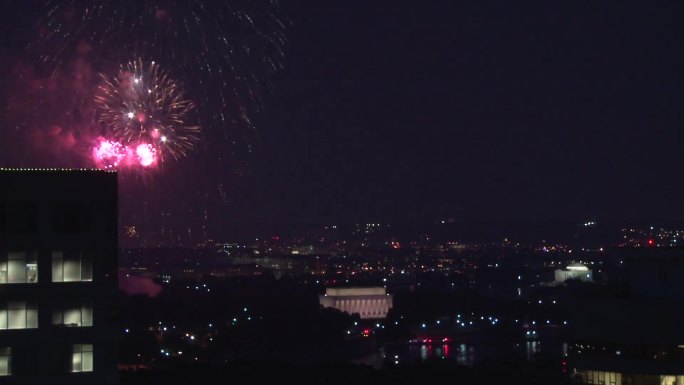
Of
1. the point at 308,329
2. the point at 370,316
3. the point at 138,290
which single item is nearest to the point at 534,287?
the point at 370,316

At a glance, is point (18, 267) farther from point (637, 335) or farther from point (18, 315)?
point (637, 335)

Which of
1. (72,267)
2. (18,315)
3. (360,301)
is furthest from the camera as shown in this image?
(360,301)

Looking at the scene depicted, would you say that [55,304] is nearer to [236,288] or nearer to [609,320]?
[609,320]

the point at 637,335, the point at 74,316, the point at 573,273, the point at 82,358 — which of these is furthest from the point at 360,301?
the point at 74,316

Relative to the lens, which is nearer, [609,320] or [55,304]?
[55,304]

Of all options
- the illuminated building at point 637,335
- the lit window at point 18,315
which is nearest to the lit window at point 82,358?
the lit window at point 18,315

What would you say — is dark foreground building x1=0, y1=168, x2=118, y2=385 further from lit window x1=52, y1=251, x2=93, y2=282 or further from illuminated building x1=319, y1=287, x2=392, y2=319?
illuminated building x1=319, y1=287, x2=392, y2=319
